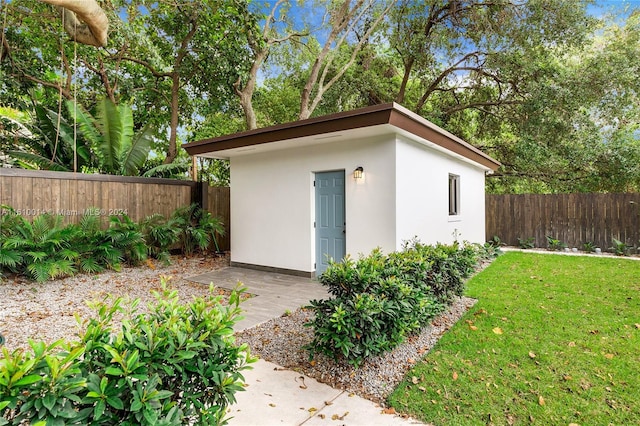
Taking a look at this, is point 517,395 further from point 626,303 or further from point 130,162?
point 130,162

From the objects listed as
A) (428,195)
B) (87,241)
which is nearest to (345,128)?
(428,195)

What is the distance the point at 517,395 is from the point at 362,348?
1.22m

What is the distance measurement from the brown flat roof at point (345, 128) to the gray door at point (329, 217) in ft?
3.70

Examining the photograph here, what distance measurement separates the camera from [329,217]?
6.71m

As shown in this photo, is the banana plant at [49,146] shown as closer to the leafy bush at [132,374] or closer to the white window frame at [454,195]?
the leafy bush at [132,374]

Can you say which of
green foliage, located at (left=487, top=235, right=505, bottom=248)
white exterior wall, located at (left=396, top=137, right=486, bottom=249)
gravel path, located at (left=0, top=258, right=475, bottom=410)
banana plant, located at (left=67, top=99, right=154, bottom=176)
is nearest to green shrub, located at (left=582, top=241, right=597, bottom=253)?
green foliage, located at (left=487, top=235, right=505, bottom=248)

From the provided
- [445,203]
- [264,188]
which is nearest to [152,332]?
[264,188]

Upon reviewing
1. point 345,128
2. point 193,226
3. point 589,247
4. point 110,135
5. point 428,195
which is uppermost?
point 110,135

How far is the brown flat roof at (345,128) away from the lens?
5000 millimetres

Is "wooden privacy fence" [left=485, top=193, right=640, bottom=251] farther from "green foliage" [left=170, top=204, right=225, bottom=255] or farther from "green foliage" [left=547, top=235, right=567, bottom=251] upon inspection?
"green foliage" [left=170, top=204, right=225, bottom=255]

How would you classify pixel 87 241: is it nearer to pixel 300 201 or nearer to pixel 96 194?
pixel 96 194

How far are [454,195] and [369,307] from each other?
652 cm

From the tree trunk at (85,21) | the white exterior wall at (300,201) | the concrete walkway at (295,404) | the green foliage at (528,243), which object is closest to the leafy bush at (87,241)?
the white exterior wall at (300,201)

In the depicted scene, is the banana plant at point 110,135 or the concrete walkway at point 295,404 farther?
the banana plant at point 110,135
